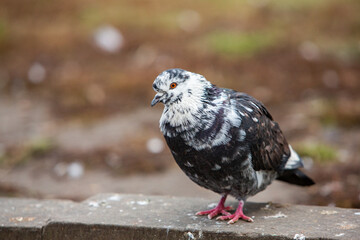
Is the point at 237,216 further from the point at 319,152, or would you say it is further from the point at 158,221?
the point at 319,152

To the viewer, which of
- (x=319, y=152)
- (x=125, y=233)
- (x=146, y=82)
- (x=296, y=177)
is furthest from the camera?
(x=146, y=82)

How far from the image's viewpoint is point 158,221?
144 inches

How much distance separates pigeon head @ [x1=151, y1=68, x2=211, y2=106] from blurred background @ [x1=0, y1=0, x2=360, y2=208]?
1962 millimetres

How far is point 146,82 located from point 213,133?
4.78 meters

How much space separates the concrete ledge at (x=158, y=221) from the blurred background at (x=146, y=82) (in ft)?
3.77

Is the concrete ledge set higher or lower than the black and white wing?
lower

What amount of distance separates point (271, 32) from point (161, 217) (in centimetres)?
617

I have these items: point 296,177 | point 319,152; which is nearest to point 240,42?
point 319,152

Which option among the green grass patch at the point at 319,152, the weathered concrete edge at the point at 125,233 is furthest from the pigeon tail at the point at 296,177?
the green grass patch at the point at 319,152

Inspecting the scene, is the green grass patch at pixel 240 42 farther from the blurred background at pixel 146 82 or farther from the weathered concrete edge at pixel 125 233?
the weathered concrete edge at pixel 125 233

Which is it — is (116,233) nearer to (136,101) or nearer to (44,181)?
(44,181)

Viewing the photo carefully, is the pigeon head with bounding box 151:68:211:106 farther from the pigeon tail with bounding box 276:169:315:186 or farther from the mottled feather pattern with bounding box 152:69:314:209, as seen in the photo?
the pigeon tail with bounding box 276:169:315:186

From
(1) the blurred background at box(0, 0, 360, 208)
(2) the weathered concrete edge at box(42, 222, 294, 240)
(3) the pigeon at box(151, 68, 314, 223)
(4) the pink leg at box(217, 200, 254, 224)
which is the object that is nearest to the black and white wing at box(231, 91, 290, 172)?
(3) the pigeon at box(151, 68, 314, 223)

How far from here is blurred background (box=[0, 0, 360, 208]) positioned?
5.71m
